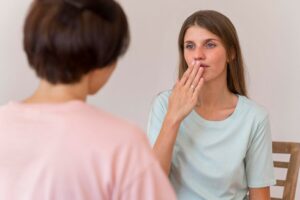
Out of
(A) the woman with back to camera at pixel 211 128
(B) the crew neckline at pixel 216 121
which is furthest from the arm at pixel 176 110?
(B) the crew neckline at pixel 216 121

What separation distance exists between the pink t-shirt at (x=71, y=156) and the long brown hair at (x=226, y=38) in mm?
630

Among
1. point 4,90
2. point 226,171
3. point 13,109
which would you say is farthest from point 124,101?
point 13,109

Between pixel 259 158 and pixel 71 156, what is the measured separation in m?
Result: 0.75

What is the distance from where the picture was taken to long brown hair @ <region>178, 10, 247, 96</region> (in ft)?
4.07

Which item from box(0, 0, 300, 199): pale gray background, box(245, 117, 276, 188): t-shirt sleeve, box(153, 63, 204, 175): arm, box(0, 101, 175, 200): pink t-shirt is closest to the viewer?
box(0, 101, 175, 200): pink t-shirt

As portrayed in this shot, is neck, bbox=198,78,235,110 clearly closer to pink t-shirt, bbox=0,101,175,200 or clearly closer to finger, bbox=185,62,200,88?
finger, bbox=185,62,200,88

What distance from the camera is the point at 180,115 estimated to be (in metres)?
1.18

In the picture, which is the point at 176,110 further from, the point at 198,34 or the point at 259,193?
the point at 259,193

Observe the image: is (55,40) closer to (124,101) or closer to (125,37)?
(125,37)

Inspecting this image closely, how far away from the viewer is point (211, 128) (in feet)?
4.18

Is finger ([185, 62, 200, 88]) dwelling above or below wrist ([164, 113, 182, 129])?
above

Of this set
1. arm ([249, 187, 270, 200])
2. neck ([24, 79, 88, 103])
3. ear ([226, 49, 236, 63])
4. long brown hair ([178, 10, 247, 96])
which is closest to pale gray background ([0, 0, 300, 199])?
long brown hair ([178, 10, 247, 96])

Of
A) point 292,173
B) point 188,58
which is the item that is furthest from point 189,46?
point 292,173

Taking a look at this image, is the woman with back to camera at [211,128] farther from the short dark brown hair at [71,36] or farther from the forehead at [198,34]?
the short dark brown hair at [71,36]
